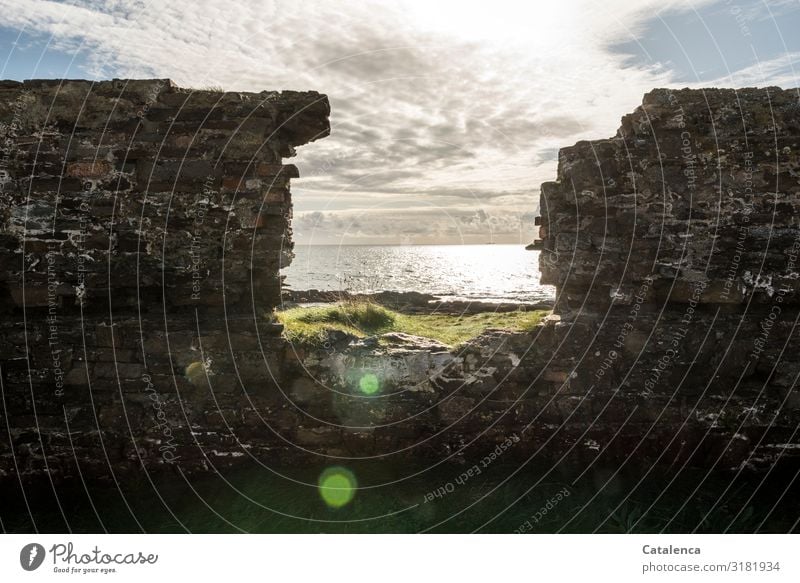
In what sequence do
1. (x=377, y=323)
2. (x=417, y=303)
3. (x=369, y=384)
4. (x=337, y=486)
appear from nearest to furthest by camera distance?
(x=337, y=486) < (x=369, y=384) < (x=377, y=323) < (x=417, y=303)

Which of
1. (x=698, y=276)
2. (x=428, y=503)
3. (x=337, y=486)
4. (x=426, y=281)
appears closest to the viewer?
(x=428, y=503)

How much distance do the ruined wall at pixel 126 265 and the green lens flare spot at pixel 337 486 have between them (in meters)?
1.02

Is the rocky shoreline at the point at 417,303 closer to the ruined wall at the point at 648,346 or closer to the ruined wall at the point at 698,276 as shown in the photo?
the ruined wall at the point at 648,346

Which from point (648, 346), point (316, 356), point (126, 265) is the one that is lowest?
point (316, 356)

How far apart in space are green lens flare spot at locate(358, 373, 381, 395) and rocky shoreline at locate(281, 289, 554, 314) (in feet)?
11.4

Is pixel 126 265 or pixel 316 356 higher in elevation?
pixel 126 265

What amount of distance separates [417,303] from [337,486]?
8130 mm

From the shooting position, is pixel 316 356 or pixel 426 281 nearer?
pixel 316 356

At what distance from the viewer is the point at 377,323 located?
781 centimetres

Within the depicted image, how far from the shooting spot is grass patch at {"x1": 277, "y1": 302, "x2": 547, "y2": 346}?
5.68 metres

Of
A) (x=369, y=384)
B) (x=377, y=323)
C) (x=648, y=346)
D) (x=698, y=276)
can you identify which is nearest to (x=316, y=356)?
(x=369, y=384)

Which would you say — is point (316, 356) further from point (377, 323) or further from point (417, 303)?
point (417, 303)
